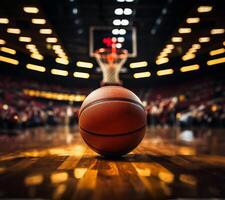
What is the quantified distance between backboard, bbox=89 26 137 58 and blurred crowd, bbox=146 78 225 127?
5682 mm

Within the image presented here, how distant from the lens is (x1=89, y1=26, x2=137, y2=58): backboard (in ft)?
36.7

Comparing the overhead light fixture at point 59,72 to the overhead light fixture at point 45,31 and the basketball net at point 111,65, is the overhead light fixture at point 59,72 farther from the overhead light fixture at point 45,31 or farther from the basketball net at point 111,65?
the basketball net at point 111,65

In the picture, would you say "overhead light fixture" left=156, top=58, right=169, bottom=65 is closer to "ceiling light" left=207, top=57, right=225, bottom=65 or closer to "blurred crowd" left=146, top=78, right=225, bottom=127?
"blurred crowd" left=146, top=78, right=225, bottom=127

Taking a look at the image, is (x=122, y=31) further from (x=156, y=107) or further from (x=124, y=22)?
(x=156, y=107)

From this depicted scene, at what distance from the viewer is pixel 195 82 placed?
79.4ft

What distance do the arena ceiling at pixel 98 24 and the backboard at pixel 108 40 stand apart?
1.32 metres

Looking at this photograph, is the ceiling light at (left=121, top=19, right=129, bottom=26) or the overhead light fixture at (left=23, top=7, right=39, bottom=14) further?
the ceiling light at (left=121, top=19, right=129, bottom=26)

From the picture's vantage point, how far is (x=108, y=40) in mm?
11188

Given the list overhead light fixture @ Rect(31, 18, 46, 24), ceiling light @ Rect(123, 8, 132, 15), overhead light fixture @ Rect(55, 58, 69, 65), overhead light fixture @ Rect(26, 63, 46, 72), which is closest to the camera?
ceiling light @ Rect(123, 8, 132, 15)

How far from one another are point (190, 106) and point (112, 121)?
60.7 feet

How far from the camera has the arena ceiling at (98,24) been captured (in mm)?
13227

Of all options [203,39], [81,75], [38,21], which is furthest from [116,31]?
[81,75]

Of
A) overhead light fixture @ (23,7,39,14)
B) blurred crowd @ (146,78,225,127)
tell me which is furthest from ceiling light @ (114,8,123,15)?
blurred crowd @ (146,78,225,127)

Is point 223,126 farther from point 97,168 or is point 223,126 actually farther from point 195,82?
point 97,168
